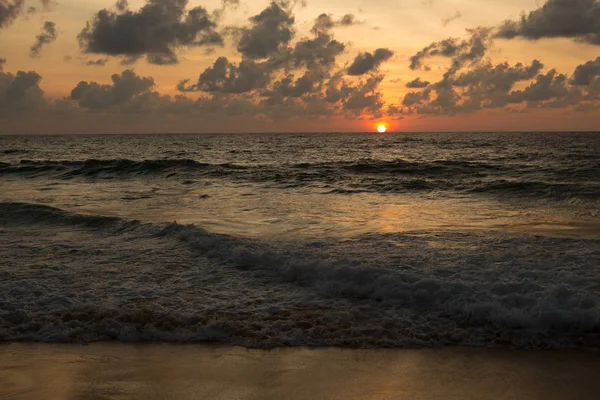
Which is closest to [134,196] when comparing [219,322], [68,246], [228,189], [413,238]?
[228,189]

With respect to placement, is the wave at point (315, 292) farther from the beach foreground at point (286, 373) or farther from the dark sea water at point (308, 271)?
the beach foreground at point (286, 373)

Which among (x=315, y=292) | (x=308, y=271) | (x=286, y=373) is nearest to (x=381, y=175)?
(x=308, y=271)

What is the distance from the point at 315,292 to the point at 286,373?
2.84 meters

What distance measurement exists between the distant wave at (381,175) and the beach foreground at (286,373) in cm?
1548

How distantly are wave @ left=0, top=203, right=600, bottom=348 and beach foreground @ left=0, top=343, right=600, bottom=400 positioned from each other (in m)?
0.32

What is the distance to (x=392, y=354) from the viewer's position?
5.85 m

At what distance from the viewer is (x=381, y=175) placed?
30.3 metres

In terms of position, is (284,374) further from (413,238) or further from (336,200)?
(336,200)

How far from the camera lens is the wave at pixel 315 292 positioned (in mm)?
6453

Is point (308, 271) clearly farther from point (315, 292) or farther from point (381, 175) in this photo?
point (381, 175)

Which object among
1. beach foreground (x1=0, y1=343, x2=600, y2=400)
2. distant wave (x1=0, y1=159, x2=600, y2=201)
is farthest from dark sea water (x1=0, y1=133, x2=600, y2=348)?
distant wave (x1=0, y1=159, x2=600, y2=201)

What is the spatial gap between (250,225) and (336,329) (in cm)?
758

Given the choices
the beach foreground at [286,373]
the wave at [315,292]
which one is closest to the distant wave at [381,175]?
the wave at [315,292]

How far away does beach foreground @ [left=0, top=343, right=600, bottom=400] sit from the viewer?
193 inches
